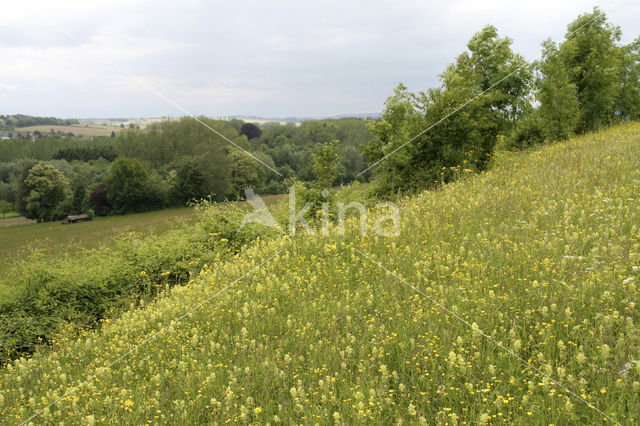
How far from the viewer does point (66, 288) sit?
37.1 feet

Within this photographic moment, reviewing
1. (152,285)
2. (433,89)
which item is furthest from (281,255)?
(433,89)

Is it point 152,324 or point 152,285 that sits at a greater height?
point 152,324

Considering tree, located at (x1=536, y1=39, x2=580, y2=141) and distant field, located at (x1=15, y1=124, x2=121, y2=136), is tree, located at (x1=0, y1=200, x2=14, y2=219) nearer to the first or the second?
distant field, located at (x1=15, y1=124, x2=121, y2=136)

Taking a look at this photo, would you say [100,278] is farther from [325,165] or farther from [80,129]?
[80,129]

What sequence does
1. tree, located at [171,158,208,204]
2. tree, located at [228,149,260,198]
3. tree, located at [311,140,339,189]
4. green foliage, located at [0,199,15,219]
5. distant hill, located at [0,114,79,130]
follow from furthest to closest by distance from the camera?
distant hill, located at [0,114,79,130] → green foliage, located at [0,199,15,219] → tree, located at [171,158,208,204] → tree, located at [228,149,260,198] → tree, located at [311,140,339,189]

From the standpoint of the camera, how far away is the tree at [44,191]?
43.7 m

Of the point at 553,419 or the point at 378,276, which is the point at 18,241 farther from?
the point at 553,419

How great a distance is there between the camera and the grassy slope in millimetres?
3449

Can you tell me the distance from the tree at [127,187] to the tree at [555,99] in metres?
39.1

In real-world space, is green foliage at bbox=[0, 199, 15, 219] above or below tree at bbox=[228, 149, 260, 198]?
below

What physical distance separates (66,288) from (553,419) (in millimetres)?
12636

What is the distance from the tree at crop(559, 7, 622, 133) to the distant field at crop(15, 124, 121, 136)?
78470 mm

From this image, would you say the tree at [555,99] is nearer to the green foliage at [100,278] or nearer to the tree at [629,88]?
the tree at [629,88]

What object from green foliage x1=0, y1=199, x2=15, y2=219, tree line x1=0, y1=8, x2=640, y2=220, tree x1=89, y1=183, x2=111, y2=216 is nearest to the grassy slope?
tree line x1=0, y1=8, x2=640, y2=220
